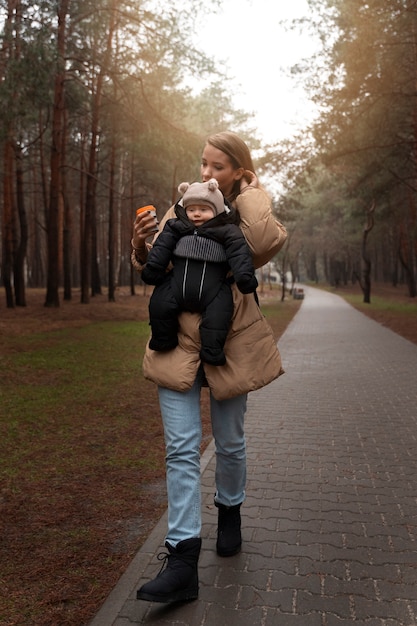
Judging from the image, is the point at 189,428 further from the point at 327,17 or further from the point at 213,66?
the point at 327,17

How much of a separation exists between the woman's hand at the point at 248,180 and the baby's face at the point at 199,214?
14.2 inches

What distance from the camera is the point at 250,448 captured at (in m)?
5.74

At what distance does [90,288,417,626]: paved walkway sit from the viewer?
2809 mm

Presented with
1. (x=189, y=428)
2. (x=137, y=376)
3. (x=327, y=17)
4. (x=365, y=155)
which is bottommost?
(x=137, y=376)

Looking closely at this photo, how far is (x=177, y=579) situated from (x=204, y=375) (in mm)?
944

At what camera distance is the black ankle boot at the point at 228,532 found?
337cm

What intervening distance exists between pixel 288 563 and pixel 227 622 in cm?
67

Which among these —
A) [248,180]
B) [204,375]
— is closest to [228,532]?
[204,375]

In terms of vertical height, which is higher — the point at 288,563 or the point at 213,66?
the point at 213,66

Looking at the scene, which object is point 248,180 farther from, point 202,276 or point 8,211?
point 8,211

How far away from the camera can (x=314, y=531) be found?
3.72 meters

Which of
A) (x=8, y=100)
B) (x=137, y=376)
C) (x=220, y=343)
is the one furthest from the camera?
(x=8, y=100)

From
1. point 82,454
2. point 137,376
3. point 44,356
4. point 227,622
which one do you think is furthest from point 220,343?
point 44,356

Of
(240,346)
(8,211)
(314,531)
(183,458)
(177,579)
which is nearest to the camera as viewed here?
(177,579)
